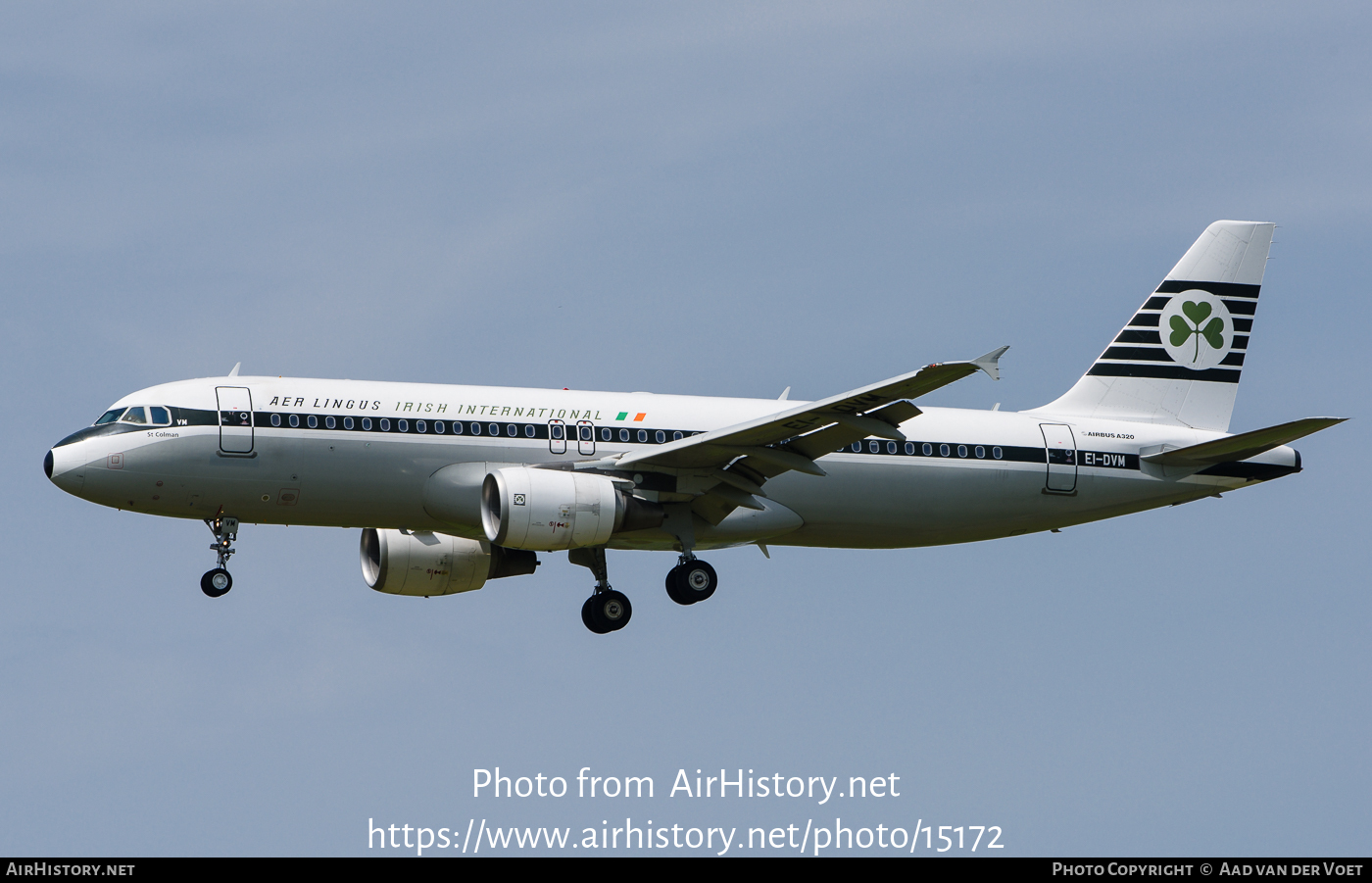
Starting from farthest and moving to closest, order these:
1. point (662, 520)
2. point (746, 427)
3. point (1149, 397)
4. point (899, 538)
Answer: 1. point (1149, 397)
2. point (899, 538)
3. point (662, 520)
4. point (746, 427)

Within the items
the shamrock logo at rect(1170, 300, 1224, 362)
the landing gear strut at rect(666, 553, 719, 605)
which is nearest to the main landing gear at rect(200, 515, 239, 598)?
the landing gear strut at rect(666, 553, 719, 605)

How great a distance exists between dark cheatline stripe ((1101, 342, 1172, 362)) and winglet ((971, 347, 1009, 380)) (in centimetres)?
1384

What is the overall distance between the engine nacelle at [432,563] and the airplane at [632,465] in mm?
48

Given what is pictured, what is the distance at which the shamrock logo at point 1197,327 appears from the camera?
42.2 meters

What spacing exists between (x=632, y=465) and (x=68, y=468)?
35.3 ft

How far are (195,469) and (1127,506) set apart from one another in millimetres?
20061

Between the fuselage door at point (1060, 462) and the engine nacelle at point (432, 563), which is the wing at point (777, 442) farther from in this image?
the fuselage door at point (1060, 462)

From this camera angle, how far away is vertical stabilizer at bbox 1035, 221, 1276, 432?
4094 centimetres

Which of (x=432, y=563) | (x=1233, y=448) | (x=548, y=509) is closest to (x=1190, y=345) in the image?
(x=1233, y=448)

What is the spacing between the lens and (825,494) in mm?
36750

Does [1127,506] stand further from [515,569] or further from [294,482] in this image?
[294,482]

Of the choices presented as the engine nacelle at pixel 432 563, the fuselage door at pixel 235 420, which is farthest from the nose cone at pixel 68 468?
the engine nacelle at pixel 432 563

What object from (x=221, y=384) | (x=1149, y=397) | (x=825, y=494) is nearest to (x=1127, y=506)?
(x=1149, y=397)

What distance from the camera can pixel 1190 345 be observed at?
1656 inches
